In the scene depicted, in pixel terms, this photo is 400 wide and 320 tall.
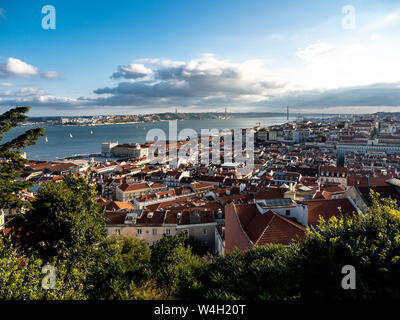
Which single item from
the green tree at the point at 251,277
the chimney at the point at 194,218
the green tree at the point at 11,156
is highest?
the green tree at the point at 11,156

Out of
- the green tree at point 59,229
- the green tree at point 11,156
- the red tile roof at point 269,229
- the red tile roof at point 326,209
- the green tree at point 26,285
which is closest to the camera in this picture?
the green tree at point 26,285

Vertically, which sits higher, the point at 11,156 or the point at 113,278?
the point at 11,156

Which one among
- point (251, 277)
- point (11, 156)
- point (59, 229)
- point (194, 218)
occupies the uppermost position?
point (11, 156)

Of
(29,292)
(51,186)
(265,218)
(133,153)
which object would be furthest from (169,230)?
(133,153)

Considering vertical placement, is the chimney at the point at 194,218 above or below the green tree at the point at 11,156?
below

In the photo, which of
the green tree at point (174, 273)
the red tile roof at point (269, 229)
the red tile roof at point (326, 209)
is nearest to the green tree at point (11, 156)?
the green tree at point (174, 273)

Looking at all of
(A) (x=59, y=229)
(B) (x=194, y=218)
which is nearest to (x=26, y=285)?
(A) (x=59, y=229)

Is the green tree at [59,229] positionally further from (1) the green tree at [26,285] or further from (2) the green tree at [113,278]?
(1) the green tree at [26,285]

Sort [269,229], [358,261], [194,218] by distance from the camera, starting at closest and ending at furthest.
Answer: [358,261] → [269,229] → [194,218]

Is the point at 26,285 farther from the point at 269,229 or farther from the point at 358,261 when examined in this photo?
the point at 269,229

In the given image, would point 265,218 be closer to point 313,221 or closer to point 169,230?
point 313,221

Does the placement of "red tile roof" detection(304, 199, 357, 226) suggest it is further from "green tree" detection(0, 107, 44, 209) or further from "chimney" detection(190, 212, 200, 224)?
"green tree" detection(0, 107, 44, 209)
